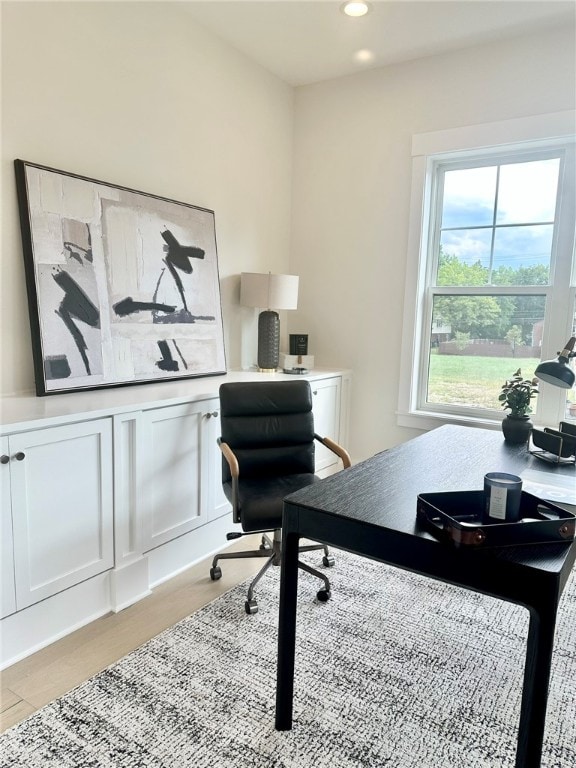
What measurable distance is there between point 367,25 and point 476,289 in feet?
5.85

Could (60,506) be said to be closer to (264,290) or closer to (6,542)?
(6,542)

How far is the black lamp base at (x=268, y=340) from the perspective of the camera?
3.75 m

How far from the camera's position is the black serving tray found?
4.25ft

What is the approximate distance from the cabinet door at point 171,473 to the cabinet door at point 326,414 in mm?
1150

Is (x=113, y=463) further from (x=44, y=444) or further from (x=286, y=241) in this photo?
(x=286, y=241)

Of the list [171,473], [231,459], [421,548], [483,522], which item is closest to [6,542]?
[171,473]

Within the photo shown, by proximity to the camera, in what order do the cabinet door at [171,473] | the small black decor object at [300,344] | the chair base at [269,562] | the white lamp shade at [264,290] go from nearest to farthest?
the chair base at [269,562], the cabinet door at [171,473], the white lamp shade at [264,290], the small black decor object at [300,344]

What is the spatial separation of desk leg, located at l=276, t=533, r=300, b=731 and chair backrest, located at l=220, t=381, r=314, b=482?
1.10 meters


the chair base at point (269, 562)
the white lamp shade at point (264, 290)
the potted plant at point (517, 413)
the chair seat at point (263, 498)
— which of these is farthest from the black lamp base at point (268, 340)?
the potted plant at point (517, 413)

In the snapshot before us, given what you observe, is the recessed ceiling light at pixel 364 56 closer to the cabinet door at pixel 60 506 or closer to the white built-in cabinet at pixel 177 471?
the white built-in cabinet at pixel 177 471

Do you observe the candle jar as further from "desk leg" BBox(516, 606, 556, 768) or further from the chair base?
the chair base

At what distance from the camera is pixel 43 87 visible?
8.07 ft

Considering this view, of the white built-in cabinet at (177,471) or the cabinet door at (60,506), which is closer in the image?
the cabinet door at (60,506)

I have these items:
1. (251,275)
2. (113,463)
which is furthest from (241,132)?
(113,463)
